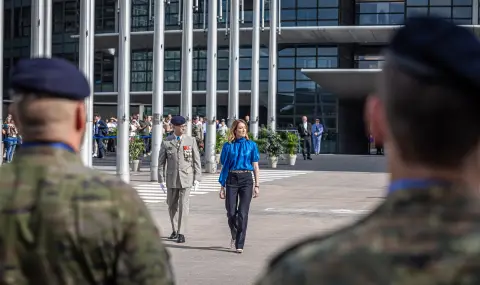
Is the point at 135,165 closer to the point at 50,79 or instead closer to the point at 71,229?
the point at 50,79

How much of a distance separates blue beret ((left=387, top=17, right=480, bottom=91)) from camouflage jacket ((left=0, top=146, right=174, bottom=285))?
1.13 metres

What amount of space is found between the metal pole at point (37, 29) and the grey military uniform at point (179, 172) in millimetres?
8244

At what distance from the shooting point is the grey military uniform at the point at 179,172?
41.9 feet

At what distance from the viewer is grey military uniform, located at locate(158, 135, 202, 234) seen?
1277 cm

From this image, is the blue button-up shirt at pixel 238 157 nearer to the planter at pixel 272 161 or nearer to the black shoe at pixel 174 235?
the black shoe at pixel 174 235

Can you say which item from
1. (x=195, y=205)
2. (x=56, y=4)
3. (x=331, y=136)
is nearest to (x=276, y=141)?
(x=195, y=205)

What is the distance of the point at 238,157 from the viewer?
39.4 ft

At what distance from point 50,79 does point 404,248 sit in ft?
4.61

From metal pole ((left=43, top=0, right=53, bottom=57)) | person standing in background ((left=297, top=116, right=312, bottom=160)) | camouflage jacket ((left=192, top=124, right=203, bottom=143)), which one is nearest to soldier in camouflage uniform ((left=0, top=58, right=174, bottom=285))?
metal pole ((left=43, top=0, right=53, bottom=57))

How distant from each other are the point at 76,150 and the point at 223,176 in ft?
30.2

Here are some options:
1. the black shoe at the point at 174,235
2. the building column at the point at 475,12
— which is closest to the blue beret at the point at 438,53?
the black shoe at the point at 174,235

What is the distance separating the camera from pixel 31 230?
2.78 m

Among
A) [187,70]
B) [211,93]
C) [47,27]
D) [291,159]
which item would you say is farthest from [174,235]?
[291,159]

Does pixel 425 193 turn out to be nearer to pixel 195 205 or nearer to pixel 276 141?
pixel 195 205
